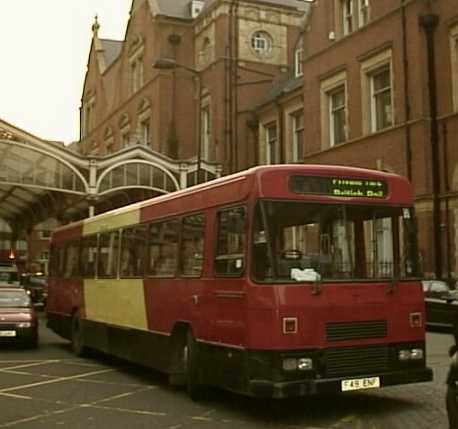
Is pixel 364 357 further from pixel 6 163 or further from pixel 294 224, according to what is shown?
pixel 6 163

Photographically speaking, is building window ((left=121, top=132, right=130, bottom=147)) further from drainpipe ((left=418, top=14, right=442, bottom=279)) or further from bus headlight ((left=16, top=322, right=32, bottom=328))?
bus headlight ((left=16, top=322, right=32, bottom=328))

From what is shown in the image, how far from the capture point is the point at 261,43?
139 ft

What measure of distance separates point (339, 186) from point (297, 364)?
2227mm

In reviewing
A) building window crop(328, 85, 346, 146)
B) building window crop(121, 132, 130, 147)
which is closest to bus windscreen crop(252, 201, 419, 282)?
building window crop(328, 85, 346, 146)

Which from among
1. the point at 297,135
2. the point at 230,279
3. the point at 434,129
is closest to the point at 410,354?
the point at 230,279

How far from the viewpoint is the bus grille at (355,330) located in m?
8.80

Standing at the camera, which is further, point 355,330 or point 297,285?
point 355,330

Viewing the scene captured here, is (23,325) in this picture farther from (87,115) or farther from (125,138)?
(87,115)

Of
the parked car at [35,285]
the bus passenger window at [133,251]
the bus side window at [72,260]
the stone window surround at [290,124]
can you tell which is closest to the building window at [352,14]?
the stone window surround at [290,124]

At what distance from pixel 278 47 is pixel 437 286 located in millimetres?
24831

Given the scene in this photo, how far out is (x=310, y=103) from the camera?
3281 cm

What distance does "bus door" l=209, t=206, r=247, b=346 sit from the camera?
29.2 ft

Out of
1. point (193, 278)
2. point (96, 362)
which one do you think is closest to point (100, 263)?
point (96, 362)

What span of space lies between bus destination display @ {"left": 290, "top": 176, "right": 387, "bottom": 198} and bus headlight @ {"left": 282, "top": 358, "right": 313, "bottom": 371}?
1946 millimetres
